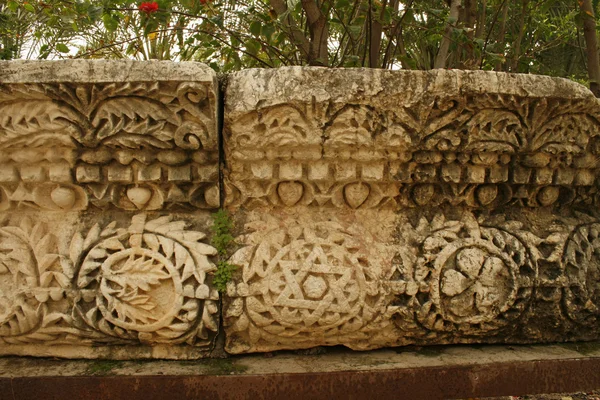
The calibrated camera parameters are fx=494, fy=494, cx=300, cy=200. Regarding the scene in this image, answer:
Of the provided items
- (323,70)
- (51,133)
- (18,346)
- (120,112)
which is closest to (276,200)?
(323,70)

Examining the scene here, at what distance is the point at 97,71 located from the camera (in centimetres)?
152

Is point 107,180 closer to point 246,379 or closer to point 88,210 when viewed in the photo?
point 88,210

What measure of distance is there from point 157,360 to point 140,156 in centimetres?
71

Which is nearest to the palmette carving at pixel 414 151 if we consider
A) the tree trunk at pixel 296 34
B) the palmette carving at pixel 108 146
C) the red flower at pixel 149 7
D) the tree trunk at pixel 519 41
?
the palmette carving at pixel 108 146

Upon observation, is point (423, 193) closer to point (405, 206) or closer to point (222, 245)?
point (405, 206)

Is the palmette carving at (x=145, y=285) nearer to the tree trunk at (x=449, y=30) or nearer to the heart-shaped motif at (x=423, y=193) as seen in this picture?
the heart-shaped motif at (x=423, y=193)

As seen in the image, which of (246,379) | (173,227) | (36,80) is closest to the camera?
(36,80)

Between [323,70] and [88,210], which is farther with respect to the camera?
[88,210]

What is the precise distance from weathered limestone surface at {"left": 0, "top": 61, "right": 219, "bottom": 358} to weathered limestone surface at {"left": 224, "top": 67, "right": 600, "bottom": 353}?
13 cm

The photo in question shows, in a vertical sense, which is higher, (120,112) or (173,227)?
(120,112)

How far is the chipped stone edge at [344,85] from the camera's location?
5.20 ft

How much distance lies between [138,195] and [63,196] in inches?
10.0

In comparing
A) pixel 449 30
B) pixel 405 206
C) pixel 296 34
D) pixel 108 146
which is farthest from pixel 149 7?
pixel 449 30

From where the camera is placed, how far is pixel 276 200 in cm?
178
